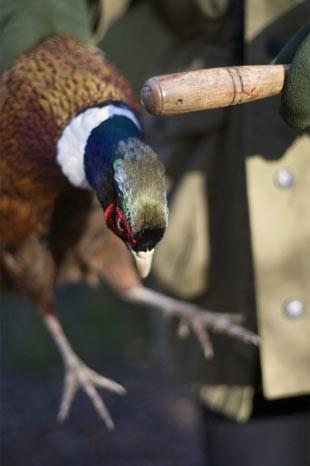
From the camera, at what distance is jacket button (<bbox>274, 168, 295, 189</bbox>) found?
2643 millimetres

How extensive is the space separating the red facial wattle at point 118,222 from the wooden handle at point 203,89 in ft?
1.22

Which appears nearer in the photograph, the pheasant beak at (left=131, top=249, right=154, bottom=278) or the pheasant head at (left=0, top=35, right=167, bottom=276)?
the pheasant beak at (left=131, top=249, right=154, bottom=278)

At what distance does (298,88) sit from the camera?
199cm

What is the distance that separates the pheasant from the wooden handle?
0.27m

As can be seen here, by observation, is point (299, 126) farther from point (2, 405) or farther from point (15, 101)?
point (2, 405)

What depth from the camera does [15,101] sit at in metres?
2.58

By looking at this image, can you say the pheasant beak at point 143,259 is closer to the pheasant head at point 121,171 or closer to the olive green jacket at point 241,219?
the pheasant head at point 121,171

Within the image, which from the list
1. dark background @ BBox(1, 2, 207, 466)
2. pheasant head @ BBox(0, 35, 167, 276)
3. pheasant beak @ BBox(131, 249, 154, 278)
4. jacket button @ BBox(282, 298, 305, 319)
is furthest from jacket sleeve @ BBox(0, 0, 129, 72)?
dark background @ BBox(1, 2, 207, 466)

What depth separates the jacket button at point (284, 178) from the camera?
2643mm

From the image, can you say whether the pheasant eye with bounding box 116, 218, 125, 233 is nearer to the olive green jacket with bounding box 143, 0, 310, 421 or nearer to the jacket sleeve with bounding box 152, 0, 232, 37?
the olive green jacket with bounding box 143, 0, 310, 421

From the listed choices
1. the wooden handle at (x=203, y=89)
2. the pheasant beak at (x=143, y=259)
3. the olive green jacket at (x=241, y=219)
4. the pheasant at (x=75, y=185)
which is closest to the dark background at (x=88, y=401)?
the pheasant at (x=75, y=185)

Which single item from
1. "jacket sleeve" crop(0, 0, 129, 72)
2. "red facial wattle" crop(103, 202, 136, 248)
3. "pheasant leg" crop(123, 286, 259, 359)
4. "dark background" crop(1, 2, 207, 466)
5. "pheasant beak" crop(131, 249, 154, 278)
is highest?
"jacket sleeve" crop(0, 0, 129, 72)

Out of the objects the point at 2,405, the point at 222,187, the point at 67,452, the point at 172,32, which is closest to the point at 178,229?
the point at 222,187

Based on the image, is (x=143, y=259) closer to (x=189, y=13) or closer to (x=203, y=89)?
(x=203, y=89)
